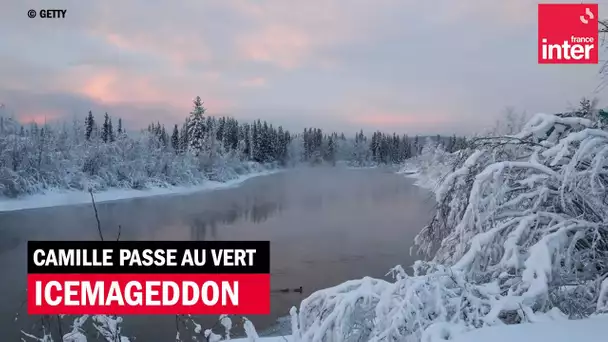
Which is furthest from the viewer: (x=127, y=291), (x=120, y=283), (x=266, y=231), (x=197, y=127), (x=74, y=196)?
(x=197, y=127)

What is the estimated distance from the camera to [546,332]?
2822 mm

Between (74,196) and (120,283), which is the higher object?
(120,283)

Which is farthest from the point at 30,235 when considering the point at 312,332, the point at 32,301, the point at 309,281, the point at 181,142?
the point at 181,142

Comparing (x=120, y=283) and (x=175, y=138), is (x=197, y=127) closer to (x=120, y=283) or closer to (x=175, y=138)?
(x=175, y=138)

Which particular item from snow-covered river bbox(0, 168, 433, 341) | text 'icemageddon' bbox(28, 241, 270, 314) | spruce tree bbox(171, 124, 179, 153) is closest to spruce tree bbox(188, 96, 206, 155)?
spruce tree bbox(171, 124, 179, 153)

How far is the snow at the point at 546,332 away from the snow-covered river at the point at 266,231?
413cm

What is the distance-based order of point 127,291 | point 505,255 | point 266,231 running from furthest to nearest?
point 266,231
point 127,291
point 505,255

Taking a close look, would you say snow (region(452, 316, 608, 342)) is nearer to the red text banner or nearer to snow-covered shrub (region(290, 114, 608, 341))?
snow-covered shrub (region(290, 114, 608, 341))

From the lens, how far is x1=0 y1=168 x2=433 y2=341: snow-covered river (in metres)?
10.7

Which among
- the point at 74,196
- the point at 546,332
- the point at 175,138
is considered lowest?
the point at 74,196

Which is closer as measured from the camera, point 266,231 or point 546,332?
point 546,332

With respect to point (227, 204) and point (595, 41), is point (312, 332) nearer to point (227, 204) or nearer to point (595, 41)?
point (595, 41)

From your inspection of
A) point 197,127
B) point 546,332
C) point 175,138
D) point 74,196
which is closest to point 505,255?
point 546,332

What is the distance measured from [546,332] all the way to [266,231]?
55.6ft
